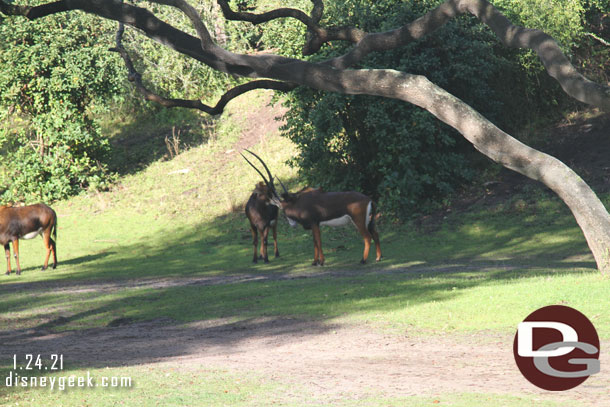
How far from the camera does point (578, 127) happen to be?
1113 inches

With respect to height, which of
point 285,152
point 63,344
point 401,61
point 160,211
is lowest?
point 63,344

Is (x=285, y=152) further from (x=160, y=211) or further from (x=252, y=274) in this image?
(x=252, y=274)

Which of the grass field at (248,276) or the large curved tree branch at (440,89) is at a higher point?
the large curved tree branch at (440,89)

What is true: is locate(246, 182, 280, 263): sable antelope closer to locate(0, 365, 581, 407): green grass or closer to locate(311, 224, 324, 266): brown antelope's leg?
locate(311, 224, 324, 266): brown antelope's leg

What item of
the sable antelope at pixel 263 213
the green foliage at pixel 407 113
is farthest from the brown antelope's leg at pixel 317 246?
the green foliage at pixel 407 113

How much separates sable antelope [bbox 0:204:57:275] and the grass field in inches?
39.9

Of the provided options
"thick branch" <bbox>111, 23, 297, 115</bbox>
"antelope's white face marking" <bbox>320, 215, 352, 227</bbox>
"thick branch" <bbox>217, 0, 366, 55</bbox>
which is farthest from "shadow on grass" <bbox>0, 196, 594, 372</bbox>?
"thick branch" <bbox>217, 0, 366, 55</bbox>

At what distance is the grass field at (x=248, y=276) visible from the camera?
9.05m

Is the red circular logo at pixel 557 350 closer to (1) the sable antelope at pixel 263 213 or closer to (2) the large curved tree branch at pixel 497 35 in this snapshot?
(2) the large curved tree branch at pixel 497 35

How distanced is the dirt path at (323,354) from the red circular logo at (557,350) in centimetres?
16

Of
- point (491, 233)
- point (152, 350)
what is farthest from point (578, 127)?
point (152, 350)

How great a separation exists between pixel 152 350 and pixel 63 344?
5.72ft

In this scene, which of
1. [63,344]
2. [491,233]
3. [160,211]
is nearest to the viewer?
[63,344]

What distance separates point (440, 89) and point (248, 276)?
7890 mm
